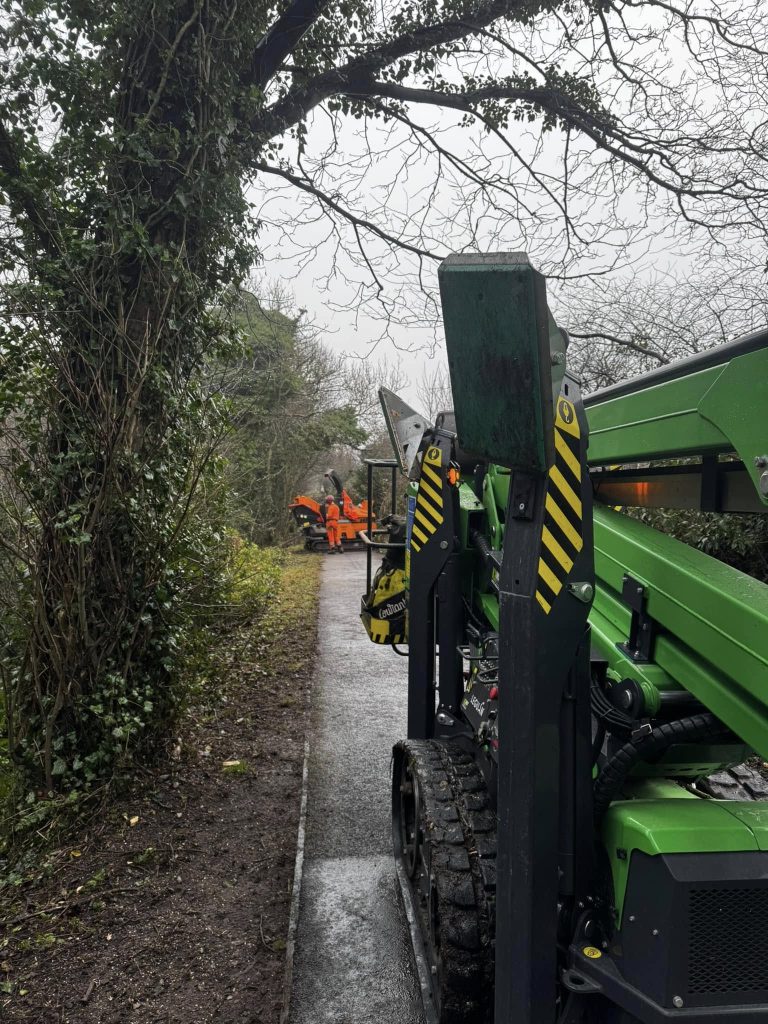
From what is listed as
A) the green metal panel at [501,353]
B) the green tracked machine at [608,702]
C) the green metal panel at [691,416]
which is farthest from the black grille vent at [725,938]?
the green metal panel at [501,353]

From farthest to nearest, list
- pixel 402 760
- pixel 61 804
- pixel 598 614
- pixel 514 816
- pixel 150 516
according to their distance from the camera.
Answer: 1. pixel 150 516
2. pixel 61 804
3. pixel 402 760
4. pixel 598 614
5. pixel 514 816

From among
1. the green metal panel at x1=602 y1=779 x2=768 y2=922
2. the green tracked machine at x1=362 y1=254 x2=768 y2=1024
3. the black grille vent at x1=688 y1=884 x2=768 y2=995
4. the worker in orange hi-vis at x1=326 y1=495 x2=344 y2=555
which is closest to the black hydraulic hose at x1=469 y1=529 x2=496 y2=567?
the green tracked machine at x1=362 y1=254 x2=768 y2=1024

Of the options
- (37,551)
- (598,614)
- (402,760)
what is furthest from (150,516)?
(598,614)

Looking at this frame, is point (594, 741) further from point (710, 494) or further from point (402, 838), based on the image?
point (402, 838)

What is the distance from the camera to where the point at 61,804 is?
3982 millimetres

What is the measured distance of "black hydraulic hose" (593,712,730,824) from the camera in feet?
5.95

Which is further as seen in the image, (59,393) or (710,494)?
(59,393)

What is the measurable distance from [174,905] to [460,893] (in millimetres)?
1874

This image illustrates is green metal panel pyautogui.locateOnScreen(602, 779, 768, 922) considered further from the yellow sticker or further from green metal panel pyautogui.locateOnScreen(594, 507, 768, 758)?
the yellow sticker

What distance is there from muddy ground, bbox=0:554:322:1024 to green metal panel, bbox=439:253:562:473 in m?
2.47

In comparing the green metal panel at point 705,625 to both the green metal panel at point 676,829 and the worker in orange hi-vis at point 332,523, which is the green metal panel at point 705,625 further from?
the worker in orange hi-vis at point 332,523

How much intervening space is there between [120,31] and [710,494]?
4750 mm

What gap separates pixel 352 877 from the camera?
3.69 metres

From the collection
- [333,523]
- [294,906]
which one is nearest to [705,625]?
[294,906]
